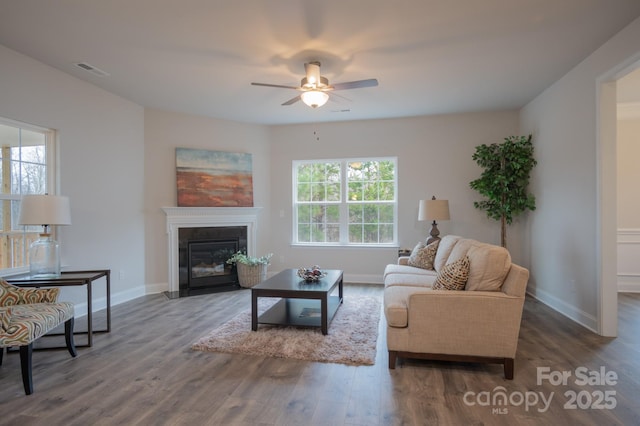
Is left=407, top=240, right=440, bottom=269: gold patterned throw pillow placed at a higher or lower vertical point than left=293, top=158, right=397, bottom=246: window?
lower

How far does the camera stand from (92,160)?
4156mm

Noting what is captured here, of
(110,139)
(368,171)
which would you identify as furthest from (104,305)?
(368,171)

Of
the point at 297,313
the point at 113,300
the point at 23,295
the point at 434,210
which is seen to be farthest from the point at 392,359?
the point at 113,300

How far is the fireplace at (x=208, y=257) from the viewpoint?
5184mm

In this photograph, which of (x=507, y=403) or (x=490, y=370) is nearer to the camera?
(x=507, y=403)

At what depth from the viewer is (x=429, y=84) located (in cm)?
405

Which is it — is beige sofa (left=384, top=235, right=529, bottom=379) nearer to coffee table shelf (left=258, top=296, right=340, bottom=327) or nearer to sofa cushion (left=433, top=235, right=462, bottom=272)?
coffee table shelf (left=258, top=296, right=340, bottom=327)

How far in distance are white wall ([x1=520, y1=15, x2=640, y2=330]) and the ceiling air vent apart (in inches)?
198

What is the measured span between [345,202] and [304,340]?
3163mm

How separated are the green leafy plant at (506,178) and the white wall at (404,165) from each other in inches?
11.7

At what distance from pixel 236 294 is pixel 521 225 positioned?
14.5 feet

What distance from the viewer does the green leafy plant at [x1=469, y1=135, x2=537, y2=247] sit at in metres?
4.71

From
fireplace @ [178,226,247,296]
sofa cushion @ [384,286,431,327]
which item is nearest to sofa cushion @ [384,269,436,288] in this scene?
sofa cushion @ [384,286,431,327]

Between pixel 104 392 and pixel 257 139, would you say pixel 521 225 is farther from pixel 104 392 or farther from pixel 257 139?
pixel 104 392
